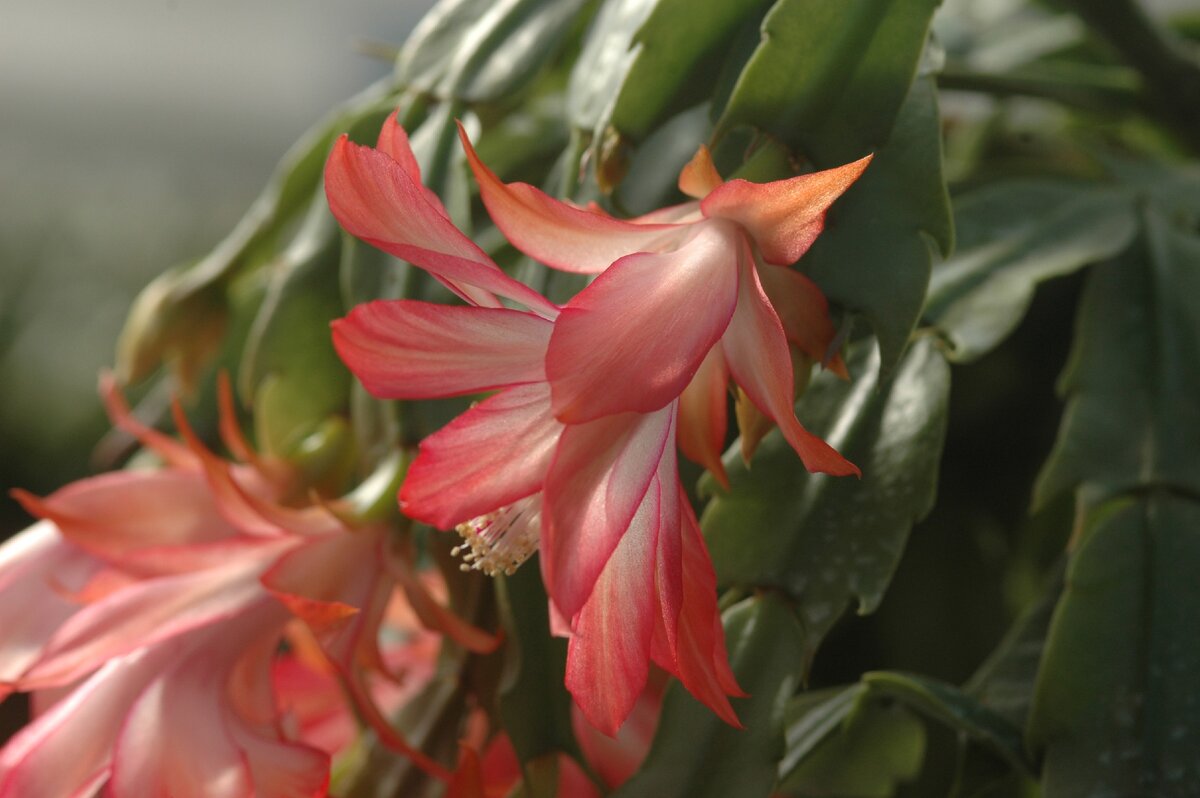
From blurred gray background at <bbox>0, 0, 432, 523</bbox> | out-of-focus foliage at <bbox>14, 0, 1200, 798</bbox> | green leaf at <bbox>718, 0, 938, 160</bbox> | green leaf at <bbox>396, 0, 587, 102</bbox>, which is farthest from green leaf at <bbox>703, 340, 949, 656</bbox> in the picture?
blurred gray background at <bbox>0, 0, 432, 523</bbox>

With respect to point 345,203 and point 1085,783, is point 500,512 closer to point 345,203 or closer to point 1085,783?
point 345,203

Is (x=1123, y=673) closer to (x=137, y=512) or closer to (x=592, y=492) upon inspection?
(x=592, y=492)

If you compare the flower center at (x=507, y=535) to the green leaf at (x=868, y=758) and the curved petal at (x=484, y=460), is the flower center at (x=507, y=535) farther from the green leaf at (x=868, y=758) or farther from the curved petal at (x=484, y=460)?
the green leaf at (x=868, y=758)

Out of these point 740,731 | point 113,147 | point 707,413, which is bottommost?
point 113,147

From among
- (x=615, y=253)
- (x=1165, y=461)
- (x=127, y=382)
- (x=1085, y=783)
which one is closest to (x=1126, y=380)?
(x=1165, y=461)

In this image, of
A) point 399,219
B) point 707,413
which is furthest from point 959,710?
point 399,219

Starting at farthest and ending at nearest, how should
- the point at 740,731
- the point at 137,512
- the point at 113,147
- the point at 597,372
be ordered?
the point at 113,147
the point at 137,512
the point at 740,731
the point at 597,372

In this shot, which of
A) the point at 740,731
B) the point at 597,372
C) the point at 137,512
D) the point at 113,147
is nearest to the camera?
the point at 597,372

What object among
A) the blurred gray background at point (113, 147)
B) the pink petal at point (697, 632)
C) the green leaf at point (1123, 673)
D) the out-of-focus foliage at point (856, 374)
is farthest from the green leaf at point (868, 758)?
the blurred gray background at point (113, 147)
